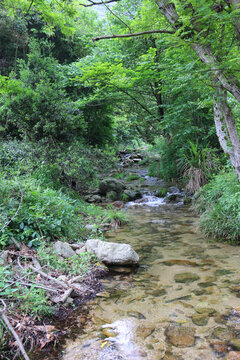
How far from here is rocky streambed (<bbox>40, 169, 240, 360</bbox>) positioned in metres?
2.27

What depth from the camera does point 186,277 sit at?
3.76 m

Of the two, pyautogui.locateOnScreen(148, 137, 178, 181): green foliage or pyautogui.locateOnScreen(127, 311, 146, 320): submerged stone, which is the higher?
pyautogui.locateOnScreen(148, 137, 178, 181): green foliage

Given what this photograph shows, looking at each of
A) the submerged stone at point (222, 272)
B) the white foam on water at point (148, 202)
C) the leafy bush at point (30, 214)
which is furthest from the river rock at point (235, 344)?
the white foam on water at point (148, 202)

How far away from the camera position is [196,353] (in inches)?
87.1

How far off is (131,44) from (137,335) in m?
12.2

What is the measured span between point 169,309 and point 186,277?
939mm

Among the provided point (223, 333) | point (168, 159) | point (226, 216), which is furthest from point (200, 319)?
point (168, 159)

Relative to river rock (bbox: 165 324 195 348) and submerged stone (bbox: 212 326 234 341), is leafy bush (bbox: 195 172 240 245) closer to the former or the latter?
submerged stone (bbox: 212 326 234 341)

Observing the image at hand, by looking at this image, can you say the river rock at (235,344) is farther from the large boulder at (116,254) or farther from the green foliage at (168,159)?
the green foliage at (168,159)

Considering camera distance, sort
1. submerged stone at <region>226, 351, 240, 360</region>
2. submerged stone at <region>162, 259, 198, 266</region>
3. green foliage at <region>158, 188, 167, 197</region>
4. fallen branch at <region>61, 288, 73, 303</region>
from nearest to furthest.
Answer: submerged stone at <region>226, 351, 240, 360</region>
fallen branch at <region>61, 288, 73, 303</region>
submerged stone at <region>162, 259, 198, 266</region>
green foliage at <region>158, 188, 167, 197</region>

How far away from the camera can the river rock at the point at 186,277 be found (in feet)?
12.0

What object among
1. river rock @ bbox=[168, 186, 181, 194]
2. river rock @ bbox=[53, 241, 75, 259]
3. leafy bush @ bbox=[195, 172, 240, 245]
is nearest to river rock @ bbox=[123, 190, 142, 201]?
river rock @ bbox=[168, 186, 181, 194]

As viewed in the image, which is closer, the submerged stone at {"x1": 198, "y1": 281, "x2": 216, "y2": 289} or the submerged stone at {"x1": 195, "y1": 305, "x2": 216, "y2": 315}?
the submerged stone at {"x1": 195, "y1": 305, "x2": 216, "y2": 315}

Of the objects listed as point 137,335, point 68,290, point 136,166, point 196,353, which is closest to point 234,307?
point 196,353
